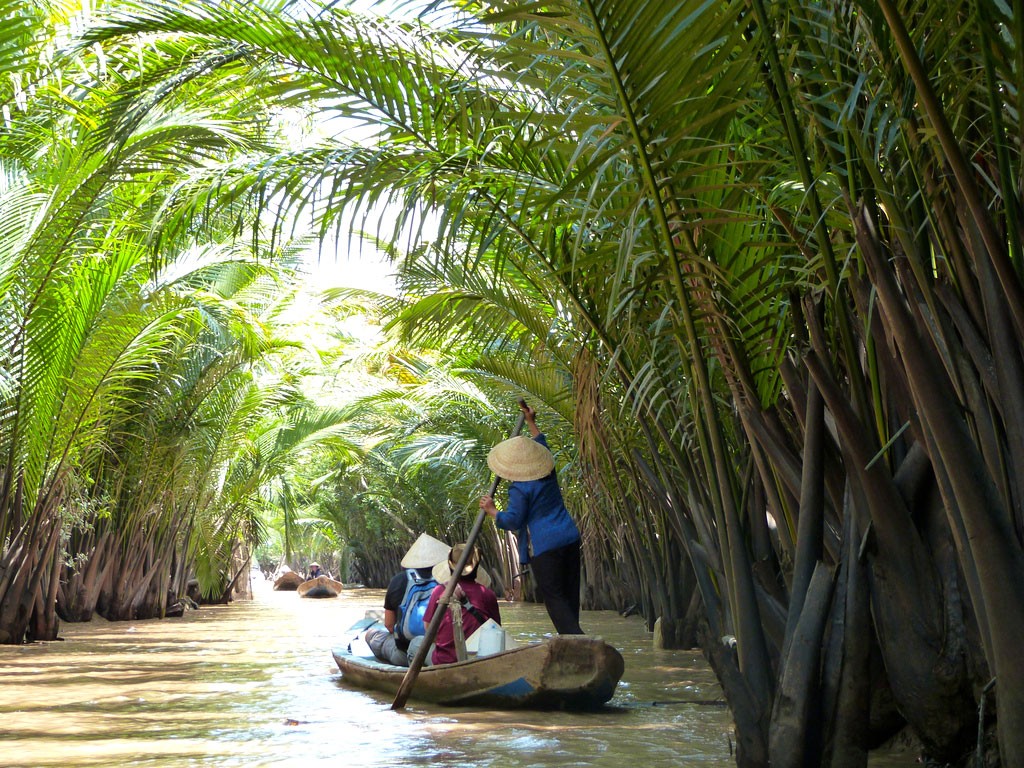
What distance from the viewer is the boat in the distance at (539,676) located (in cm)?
566

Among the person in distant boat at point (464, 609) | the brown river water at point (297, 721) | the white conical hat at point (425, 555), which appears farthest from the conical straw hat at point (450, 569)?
the brown river water at point (297, 721)

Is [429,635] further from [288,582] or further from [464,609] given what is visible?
[288,582]

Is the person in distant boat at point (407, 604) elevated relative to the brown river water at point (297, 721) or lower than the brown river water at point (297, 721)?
elevated

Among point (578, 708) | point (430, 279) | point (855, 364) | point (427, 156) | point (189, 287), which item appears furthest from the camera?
point (189, 287)

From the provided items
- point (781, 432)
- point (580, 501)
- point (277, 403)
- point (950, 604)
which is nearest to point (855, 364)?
point (781, 432)

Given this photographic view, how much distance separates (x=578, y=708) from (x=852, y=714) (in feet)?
8.81

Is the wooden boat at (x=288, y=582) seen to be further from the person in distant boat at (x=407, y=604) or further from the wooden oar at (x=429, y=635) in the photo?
the wooden oar at (x=429, y=635)

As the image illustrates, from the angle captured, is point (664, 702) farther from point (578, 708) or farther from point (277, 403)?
point (277, 403)

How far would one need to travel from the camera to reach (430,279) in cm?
775

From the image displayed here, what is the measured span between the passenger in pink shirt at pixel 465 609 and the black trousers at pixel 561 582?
0.42 m

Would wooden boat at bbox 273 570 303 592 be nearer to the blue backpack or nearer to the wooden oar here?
the blue backpack

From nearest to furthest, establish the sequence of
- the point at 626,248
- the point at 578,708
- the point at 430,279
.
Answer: the point at 626,248 → the point at 578,708 → the point at 430,279

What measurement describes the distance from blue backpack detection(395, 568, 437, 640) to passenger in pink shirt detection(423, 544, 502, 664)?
0.17 meters

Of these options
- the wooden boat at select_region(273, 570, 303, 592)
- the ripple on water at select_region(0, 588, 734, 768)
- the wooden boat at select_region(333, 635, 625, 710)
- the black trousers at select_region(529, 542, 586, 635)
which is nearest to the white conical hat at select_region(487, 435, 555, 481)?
the black trousers at select_region(529, 542, 586, 635)
